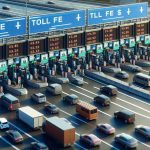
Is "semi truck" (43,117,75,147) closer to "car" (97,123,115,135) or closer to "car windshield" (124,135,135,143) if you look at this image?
"car" (97,123,115,135)

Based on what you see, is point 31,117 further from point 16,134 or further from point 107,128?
point 107,128

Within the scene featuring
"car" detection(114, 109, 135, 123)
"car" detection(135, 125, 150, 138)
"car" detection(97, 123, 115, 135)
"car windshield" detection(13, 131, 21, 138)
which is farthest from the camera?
"car" detection(114, 109, 135, 123)

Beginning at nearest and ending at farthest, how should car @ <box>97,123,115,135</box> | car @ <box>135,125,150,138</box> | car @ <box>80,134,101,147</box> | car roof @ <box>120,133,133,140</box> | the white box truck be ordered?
1. car @ <box>80,134,101,147</box>
2. car roof @ <box>120,133,133,140</box>
3. car @ <box>135,125,150,138</box>
4. car @ <box>97,123,115,135</box>
5. the white box truck

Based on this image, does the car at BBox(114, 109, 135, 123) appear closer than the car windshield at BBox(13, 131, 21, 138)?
No

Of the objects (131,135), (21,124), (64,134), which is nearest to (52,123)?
(64,134)

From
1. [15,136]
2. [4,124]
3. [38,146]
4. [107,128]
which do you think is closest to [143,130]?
[107,128]

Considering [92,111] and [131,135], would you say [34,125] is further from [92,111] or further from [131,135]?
[131,135]

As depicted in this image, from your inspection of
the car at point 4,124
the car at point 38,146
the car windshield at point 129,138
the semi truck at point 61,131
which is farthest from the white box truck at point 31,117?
the car windshield at point 129,138

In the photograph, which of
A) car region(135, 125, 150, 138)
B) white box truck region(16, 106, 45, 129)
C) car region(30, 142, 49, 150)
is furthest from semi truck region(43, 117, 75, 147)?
car region(135, 125, 150, 138)
